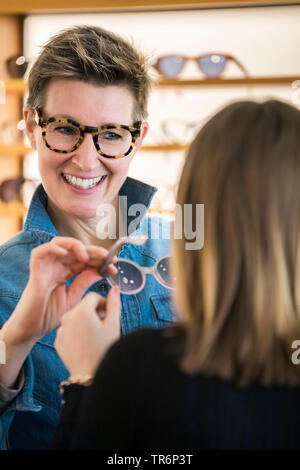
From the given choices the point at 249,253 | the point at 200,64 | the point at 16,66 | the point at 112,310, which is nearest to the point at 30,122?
the point at 112,310

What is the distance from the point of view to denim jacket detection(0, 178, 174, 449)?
79 cm

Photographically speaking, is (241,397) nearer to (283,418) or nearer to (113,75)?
(283,418)

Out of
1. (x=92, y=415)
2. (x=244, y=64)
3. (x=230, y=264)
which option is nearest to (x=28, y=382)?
(x=92, y=415)

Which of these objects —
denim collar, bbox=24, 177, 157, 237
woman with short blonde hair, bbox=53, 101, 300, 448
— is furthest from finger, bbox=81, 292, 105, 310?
denim collar, bbox=24, 177, 157, 237

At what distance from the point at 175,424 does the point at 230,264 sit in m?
0.15

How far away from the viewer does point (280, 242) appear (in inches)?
19.7

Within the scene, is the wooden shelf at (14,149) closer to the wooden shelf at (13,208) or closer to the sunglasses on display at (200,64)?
the wooden shelf at (13,208)

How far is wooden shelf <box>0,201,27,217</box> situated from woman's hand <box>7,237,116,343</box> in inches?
73.7

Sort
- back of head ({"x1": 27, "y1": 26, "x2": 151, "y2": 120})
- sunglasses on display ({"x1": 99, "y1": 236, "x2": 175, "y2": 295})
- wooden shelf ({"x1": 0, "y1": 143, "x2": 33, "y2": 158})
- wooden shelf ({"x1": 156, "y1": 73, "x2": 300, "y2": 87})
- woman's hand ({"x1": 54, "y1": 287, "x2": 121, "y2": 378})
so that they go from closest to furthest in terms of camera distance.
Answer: woman's hand ({"x1": 54, "y1": 287, "x2": 121, "y2": 378})
sunglasses on display ({"x1": 99, "y1": 236, "x2": 175, "y2": 295})
back of head ({"x1": 27, "y1": 26, "x2": 151, "y2": 120})
wooden shelf ({"x1": 156, "y1": 73, "x2": 300, "y2": 87})
wooden shelf ({"x1": 0, "y1": 143, "x2": 33, "y2": 158})

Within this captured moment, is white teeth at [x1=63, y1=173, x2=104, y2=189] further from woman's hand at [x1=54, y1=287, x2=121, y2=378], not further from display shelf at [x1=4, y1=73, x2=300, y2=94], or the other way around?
display shelf at [x1=4, y1=73, x2=300, y2=94]

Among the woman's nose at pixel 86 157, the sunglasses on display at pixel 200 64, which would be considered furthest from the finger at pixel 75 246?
the sunglasses on display at pixel 200 64

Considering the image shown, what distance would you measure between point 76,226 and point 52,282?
10.3 inches

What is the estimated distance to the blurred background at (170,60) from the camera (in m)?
2.40

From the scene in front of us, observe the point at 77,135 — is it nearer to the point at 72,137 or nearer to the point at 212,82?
the point at 72,137
